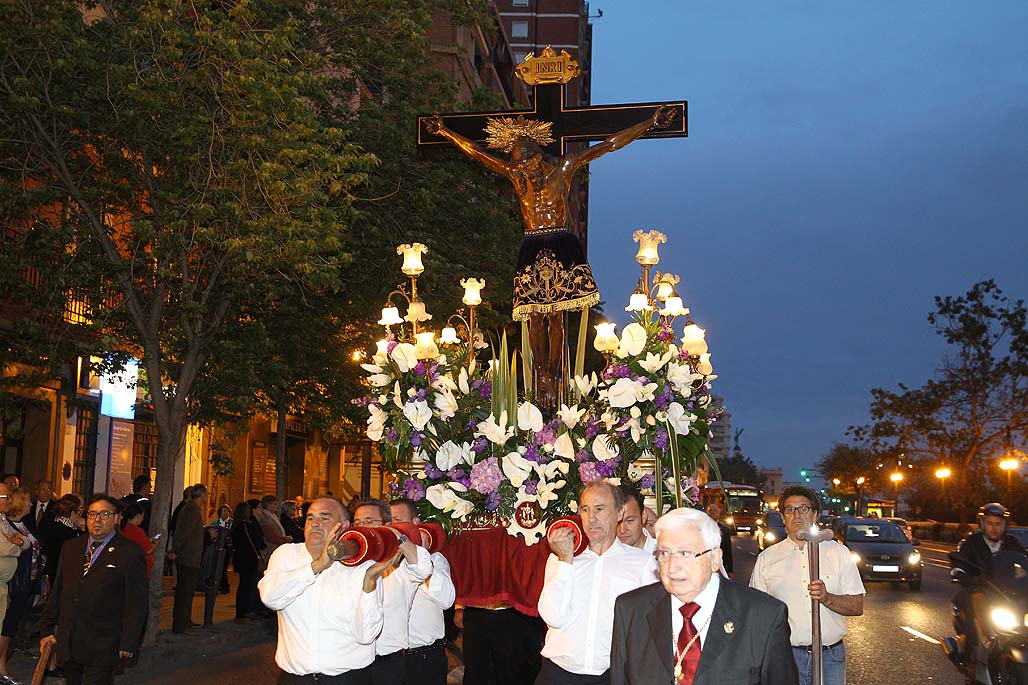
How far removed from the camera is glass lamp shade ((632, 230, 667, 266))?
32.8 feet

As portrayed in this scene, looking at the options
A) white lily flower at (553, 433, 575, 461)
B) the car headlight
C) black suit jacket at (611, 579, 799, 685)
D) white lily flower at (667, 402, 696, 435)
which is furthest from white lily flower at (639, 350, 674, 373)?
the car headlight

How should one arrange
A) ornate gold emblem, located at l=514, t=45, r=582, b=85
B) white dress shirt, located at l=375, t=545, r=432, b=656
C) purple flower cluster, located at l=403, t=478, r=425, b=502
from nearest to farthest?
white dress shirt, located at l=375, t=545, r=432, b=656 < purple flower cluster, located at l=403, t=478, r=425, b=502 < ornate gold emblem, located at l=514, t=45, r=582, b=85

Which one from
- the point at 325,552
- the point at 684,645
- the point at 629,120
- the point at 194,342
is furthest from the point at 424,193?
the point at 684,645

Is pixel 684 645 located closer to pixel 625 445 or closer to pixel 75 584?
pixel 625 445

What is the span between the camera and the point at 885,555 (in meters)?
26.5

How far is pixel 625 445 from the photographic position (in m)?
8.31

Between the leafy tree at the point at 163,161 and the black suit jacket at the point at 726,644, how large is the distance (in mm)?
9798

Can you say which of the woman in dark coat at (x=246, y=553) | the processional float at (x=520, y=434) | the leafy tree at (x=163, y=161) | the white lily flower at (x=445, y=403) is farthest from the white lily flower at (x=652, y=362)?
the woman in dark coat at (x=246, y=553)

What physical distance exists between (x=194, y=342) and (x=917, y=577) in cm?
1713

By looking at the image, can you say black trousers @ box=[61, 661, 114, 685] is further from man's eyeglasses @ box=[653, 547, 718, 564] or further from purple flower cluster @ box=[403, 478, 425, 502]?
man's eyeglasses @ box=[653, 547, 718, 564]

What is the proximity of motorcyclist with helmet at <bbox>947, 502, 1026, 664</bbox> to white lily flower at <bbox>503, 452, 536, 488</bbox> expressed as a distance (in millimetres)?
5732

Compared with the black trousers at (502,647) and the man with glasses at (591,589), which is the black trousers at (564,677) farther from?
the black trousers at (502,647)

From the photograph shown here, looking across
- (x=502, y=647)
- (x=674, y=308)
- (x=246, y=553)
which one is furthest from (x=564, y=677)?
(x=246, y=553)

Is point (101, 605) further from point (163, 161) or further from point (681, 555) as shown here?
point (163, 161)
